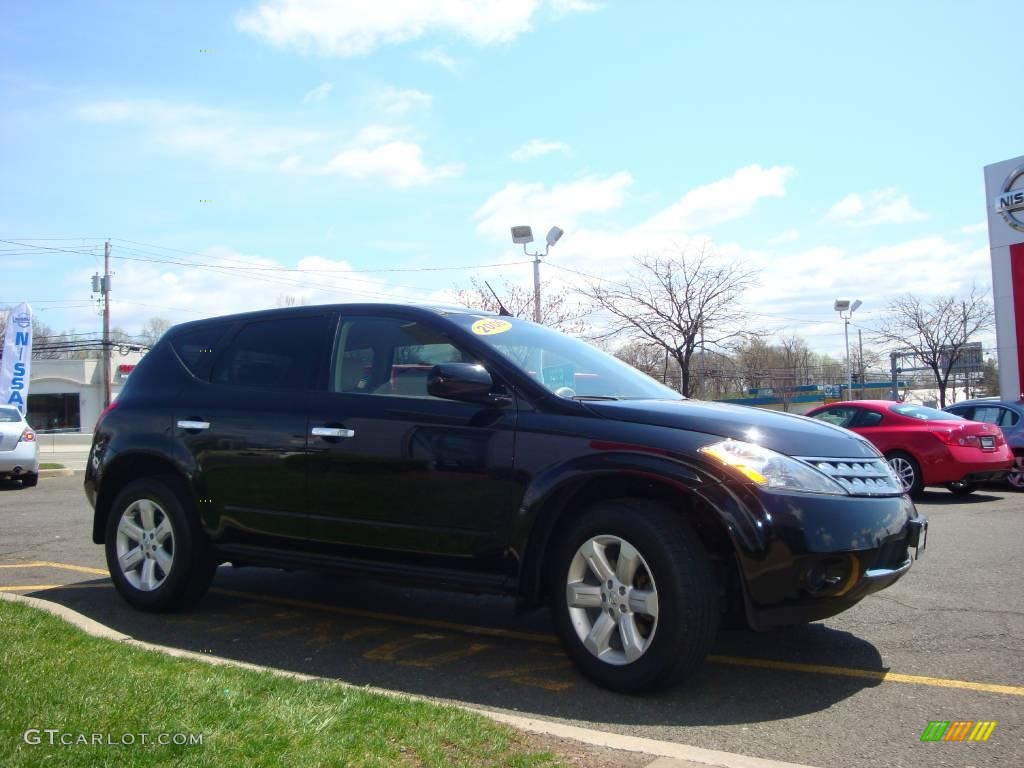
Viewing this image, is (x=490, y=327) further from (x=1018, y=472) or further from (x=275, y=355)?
(x=1018, y=472)

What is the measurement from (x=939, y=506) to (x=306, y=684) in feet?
32.7

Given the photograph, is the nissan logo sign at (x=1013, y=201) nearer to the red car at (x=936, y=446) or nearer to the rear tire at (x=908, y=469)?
the red car at (x=936, y=446)

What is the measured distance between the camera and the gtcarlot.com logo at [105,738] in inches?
126

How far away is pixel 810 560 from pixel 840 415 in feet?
35.0

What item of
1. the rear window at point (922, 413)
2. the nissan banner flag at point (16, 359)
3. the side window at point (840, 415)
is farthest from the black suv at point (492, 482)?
the nissan banner flag at point (16, 359)

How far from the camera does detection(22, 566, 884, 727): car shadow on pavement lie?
407cm

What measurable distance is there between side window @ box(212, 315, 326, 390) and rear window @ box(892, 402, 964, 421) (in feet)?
32.1

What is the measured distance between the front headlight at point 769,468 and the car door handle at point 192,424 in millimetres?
3153

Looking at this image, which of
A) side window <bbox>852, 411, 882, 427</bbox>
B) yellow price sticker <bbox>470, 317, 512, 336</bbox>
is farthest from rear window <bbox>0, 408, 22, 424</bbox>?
side window <bbox>852, 411, 882, 427</bbox>

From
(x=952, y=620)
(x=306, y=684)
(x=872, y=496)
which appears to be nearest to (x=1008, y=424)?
(x=952, y=620)

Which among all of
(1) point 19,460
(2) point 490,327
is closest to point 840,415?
(2) point 490,327

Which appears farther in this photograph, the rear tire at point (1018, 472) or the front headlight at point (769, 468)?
the rear tire at point (1018, 472)

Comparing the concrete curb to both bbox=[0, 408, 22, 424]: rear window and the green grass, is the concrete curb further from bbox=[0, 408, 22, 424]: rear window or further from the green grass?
bbox=[0, 408, 22, 424]: rear window

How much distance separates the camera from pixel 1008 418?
13805mm
